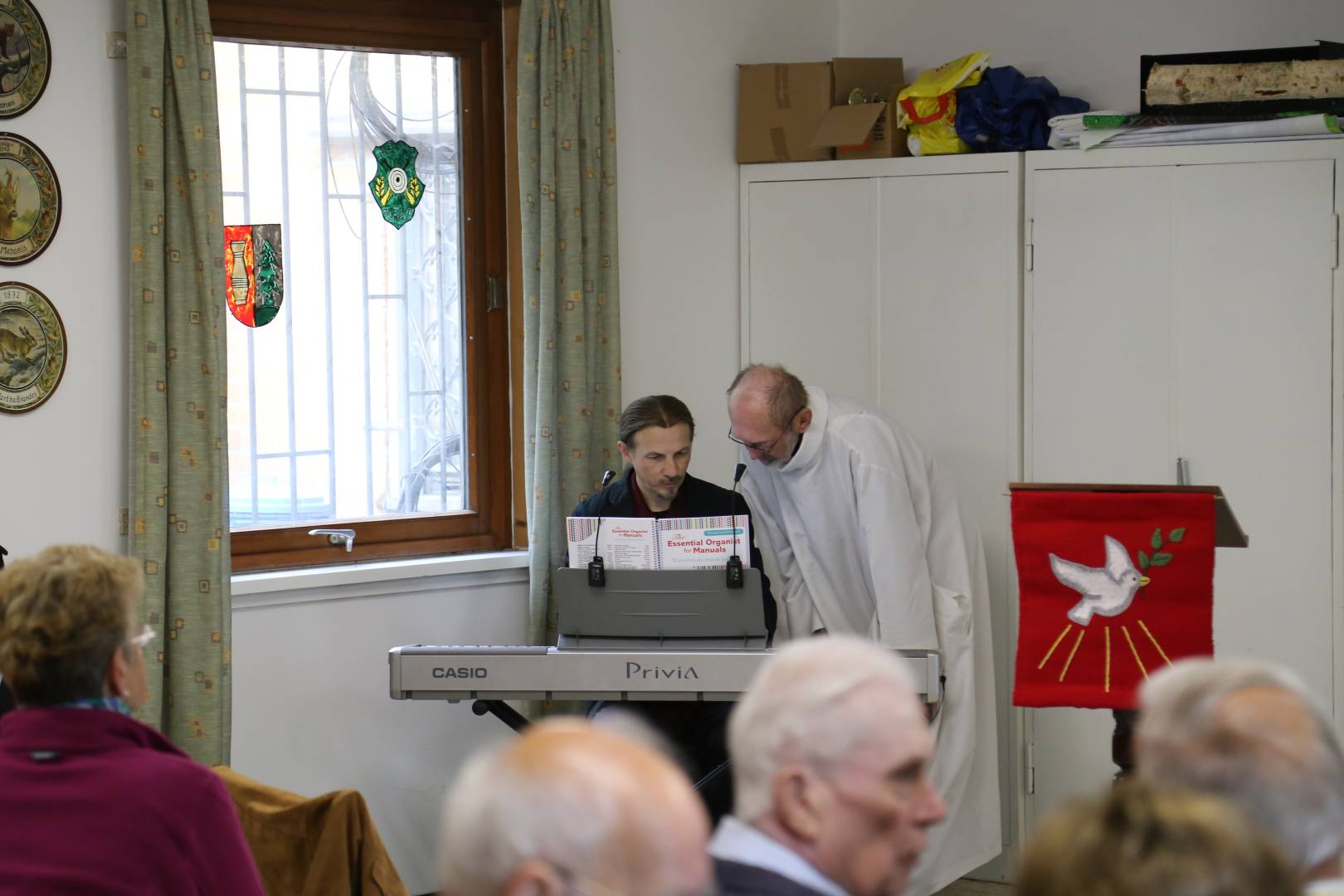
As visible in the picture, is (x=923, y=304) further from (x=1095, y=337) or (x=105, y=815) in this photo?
(x=105, y=815)

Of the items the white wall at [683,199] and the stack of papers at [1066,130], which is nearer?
the stack of papers at [1066,130]

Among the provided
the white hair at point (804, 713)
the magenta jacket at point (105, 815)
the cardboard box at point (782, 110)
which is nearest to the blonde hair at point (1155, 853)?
the white hair at point (804, 713)

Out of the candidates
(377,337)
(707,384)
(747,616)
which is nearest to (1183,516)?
(747,616)

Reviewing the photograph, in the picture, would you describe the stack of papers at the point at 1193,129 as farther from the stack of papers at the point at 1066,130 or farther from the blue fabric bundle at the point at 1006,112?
the blue fabric bundle at the point at 1006,112

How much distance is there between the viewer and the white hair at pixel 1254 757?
1213 millimetres

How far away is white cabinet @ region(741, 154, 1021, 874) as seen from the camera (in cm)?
391

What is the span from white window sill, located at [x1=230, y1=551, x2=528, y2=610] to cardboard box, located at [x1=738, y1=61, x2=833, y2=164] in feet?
4.54

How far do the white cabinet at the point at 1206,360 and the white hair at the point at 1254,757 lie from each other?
8.33 feet

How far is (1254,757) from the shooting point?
4.06 feet

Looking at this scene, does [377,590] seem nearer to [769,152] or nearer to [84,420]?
[84,420]

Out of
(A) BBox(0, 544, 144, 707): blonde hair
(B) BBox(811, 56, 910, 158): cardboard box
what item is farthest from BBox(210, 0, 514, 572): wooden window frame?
(A) BBox(0, 544, 144, 707): blonde hair

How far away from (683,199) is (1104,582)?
6.38 ft

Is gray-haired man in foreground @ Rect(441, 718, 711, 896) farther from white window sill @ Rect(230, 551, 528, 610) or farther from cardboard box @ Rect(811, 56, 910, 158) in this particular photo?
cardboard box @ Rect(811, 56, 910, 158)

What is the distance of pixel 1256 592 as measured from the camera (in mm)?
3711
